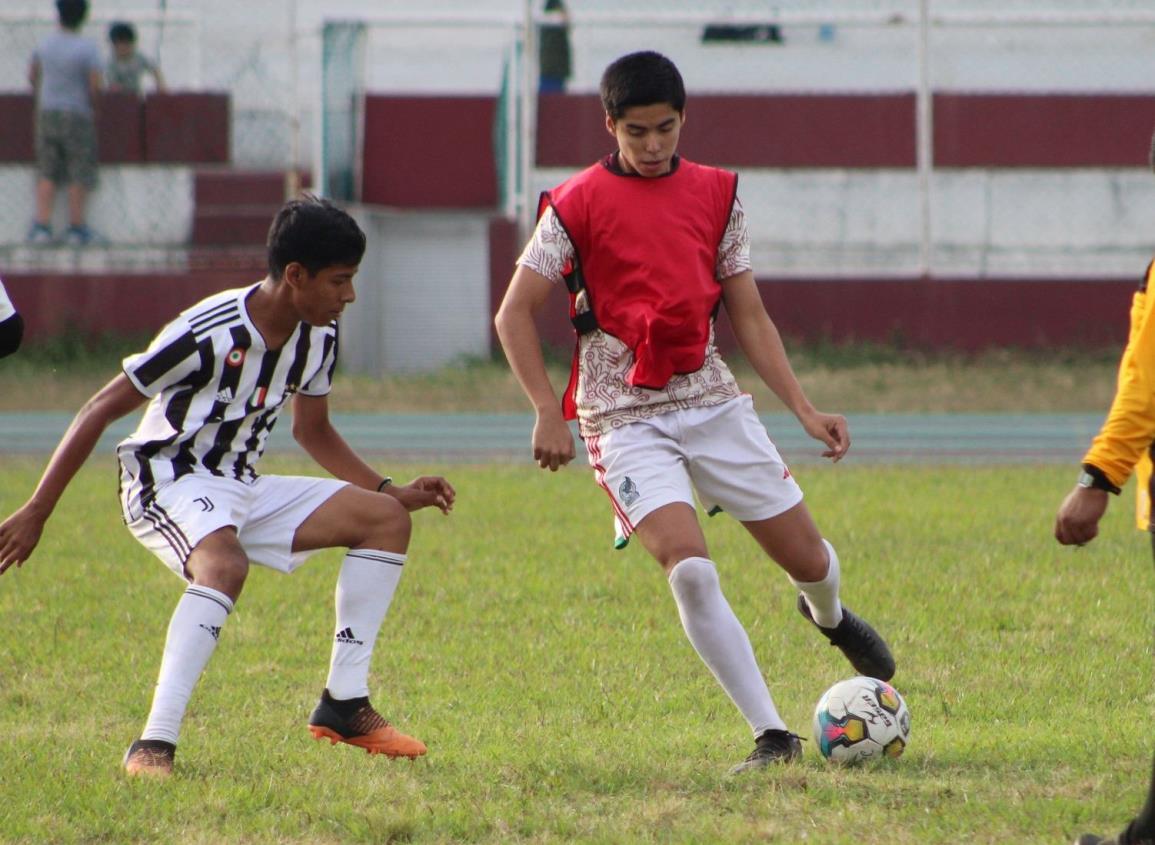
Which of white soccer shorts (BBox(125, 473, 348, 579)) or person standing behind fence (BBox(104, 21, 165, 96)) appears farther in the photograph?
person standing behind fence (BBox(104, 21, 165, 96))

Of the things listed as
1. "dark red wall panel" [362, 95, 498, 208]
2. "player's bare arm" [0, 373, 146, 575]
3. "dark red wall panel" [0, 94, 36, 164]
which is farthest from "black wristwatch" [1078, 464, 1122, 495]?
"dark red wall panel" [0, 94, 36, 164]

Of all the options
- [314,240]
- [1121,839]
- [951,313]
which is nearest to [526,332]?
[314,240]

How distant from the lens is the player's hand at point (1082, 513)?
3.67m

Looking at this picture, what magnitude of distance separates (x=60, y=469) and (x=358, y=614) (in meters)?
0.92

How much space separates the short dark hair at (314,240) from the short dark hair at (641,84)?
0.81 m

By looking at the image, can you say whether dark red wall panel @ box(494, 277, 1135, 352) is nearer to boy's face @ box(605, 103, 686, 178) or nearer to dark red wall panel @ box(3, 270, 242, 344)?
dark red wall panel @ box(3, 270, 242, 344)

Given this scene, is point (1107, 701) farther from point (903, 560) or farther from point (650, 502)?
point (903, 560)

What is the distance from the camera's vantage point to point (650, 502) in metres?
4.81

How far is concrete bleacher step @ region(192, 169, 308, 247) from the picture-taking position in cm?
1739

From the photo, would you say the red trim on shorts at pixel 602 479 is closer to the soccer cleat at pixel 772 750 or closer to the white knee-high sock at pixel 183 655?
the soccer cleat at pixel 772 750

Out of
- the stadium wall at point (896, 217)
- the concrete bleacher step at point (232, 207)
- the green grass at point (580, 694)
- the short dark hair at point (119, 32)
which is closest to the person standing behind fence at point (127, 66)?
the short dark hair at point (119, 32)

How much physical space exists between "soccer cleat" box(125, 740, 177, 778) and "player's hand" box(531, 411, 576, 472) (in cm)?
126

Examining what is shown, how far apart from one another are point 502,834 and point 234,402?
1532 mm

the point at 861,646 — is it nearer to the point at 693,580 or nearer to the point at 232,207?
the point at 693,580
